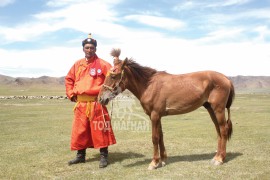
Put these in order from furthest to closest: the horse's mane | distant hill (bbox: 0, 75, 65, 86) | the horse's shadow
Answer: distant hill (bbox: 0, 75, 65, 86)
the horse's shadow
the horse's mane

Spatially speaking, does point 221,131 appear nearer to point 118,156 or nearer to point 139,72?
point 139,72

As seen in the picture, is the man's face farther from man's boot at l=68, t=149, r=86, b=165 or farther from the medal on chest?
man's boot at l=68, t=149, r=86, b=165

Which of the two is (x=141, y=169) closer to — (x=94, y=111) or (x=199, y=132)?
(x=94, y=111)

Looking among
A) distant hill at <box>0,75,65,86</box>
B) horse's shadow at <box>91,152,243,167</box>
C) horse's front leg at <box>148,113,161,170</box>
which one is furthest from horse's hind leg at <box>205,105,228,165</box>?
distant hill at <box>0,75,65,86</box>

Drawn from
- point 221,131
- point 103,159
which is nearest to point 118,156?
point 103,159

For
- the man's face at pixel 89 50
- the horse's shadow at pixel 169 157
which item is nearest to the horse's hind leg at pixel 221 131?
the horse's shadow at pixel 169 157

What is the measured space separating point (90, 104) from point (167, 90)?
1855 mm

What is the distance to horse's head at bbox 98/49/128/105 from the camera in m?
6.48

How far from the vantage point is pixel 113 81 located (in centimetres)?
653

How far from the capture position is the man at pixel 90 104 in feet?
23.2

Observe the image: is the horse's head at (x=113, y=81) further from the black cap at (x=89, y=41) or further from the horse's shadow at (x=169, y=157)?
the horse's shadow at (x=169, y=157)

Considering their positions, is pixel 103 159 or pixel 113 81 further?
pixel 103 159

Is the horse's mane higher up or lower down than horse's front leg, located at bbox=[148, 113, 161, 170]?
higher up

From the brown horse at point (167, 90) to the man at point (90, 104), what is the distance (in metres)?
0.63
